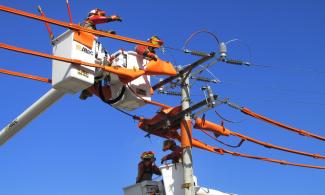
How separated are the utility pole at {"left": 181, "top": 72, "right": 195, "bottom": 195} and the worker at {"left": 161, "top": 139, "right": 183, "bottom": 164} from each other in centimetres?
25

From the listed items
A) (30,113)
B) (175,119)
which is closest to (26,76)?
Result: (30,113)

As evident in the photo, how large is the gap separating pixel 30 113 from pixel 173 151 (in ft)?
12.3

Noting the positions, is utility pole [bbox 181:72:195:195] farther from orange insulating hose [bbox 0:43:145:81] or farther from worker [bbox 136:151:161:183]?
orange insulating hose [bbox 0:43:145:81]

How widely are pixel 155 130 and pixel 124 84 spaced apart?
2.23 meters

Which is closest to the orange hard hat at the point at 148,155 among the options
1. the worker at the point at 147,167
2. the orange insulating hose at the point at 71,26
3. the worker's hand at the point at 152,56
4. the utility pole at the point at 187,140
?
the worker at the point at 147,167

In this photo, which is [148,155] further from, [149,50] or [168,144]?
[149,50]

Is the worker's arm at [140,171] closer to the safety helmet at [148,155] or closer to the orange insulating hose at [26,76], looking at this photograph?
the safety helmet at [148,155]

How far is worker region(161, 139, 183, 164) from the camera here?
1334cm

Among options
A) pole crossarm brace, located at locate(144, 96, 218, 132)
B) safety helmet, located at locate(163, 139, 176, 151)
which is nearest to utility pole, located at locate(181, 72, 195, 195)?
pole crossarm brace, located at locate(144, 96, 218, 132)

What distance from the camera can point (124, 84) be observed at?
12.0 meters

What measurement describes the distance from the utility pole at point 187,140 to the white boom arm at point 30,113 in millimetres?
3455

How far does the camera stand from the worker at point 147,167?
13.8 m

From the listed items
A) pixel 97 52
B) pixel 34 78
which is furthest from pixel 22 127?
pixel 97 52

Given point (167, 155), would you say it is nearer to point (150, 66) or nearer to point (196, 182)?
point (196, 182)
